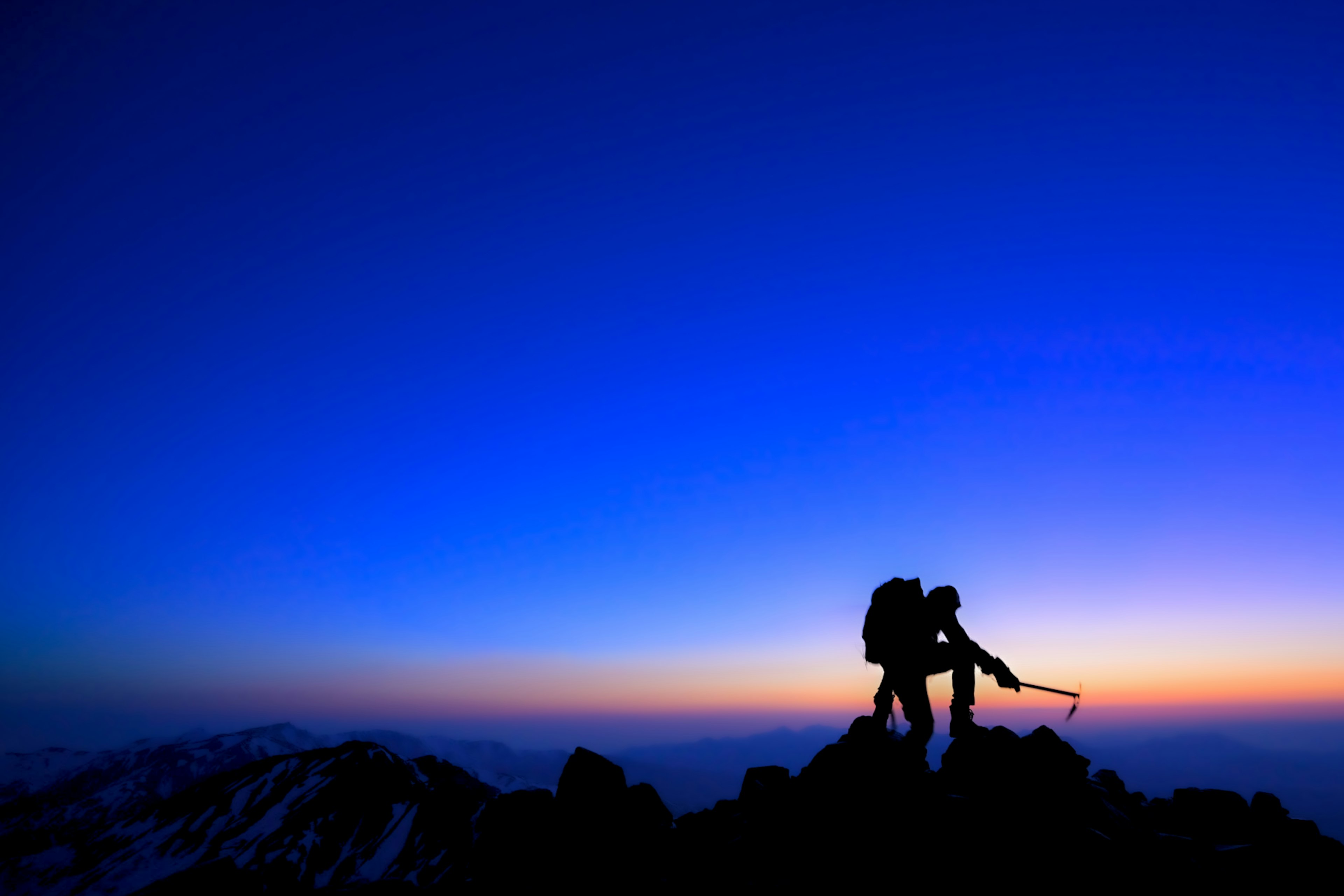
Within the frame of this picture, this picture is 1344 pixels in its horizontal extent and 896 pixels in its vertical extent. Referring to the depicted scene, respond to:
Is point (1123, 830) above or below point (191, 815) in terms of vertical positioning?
above

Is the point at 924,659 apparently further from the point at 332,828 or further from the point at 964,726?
the point at 332,828

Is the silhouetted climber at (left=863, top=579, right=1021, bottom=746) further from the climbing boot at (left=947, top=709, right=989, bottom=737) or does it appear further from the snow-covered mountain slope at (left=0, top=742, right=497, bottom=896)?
the snow-covered mountain slope at (left=0, top=742, right=497, bottom=896)

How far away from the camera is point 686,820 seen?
33.8 metres

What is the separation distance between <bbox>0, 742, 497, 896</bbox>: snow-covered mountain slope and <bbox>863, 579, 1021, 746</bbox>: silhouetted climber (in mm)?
135802

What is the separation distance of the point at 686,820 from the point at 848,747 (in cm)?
1104

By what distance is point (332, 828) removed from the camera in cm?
16825

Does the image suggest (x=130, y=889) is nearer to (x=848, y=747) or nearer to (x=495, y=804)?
(x=495, y=804)

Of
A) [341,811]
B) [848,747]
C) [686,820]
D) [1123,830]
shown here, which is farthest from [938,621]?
[341,811]

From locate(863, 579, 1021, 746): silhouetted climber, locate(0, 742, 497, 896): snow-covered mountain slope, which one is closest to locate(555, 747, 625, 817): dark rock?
locate(863, 579, 1021, 746): silhouetted climber

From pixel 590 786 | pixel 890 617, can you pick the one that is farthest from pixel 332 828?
pixel 890 617

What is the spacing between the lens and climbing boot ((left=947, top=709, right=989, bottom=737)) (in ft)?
90.1

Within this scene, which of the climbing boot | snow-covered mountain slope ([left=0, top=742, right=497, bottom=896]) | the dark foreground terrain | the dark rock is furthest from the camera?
snow-covered mountain slope ([left=0, top=742, right=497, bottom=896])

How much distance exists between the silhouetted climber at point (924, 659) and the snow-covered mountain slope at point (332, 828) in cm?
→ 13580

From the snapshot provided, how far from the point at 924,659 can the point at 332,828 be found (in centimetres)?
19142
